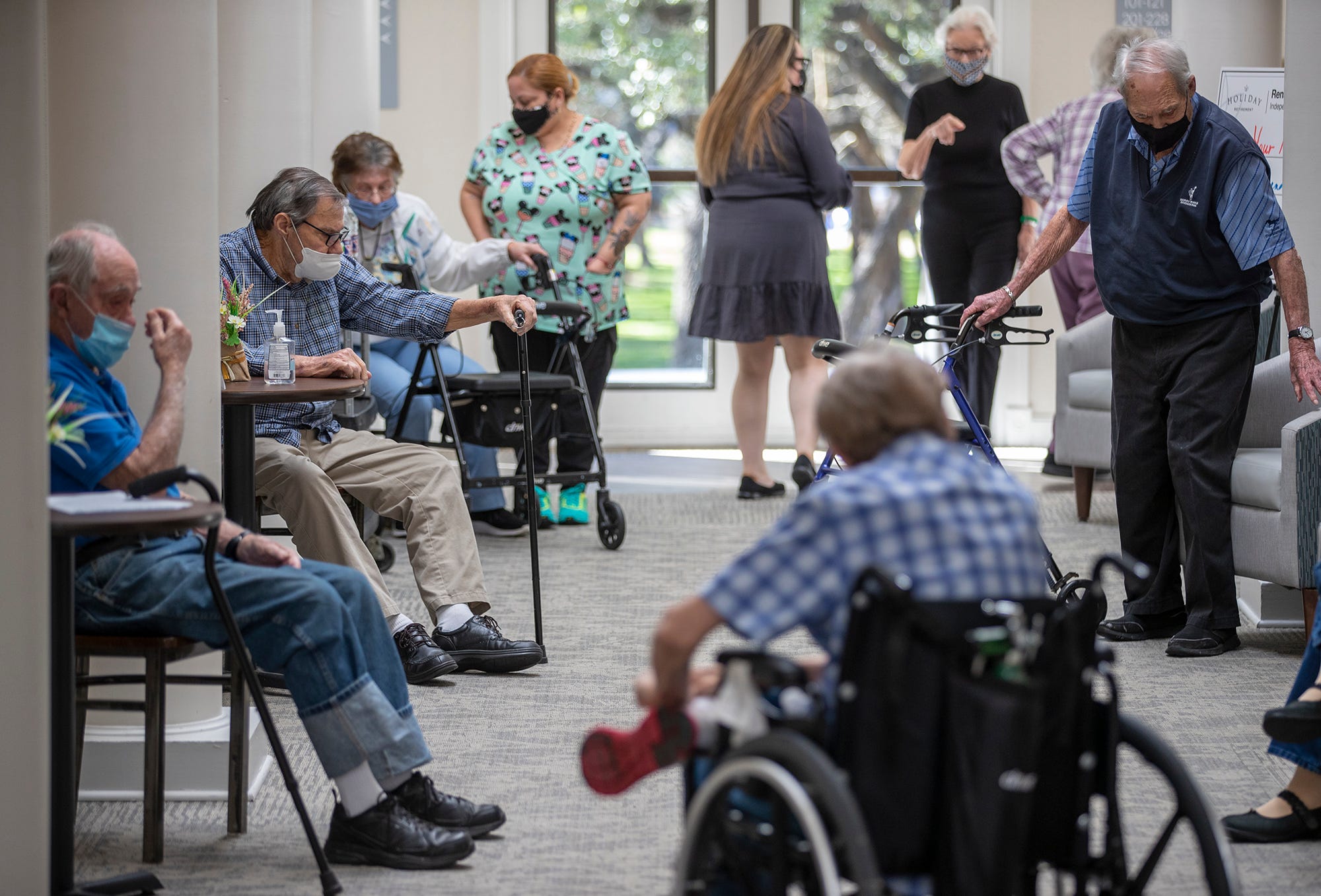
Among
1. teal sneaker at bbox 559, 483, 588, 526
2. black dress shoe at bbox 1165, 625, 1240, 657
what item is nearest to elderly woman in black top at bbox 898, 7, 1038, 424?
teal sneaker at bbox 559, 483, 588, 526

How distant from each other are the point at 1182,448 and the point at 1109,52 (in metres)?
2.22

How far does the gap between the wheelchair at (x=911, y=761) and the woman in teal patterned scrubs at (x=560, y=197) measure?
12.1 feet

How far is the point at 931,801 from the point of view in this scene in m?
1.71

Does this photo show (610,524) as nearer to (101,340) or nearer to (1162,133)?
(1162,133)

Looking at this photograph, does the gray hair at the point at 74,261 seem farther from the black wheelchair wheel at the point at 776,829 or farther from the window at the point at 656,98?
the window at the point at 656,98

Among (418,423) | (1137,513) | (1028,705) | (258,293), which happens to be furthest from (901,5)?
(1028,705)

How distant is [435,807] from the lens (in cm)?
263

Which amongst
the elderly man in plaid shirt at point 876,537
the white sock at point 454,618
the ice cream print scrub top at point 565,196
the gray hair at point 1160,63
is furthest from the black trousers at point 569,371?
the elderly man in plaid shirt at point 876,537

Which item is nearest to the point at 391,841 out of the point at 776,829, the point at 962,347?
the point at 776,829

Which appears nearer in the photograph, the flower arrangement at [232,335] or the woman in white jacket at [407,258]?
the flower arrangement at [232,335]

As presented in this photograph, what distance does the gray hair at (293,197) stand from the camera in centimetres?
361

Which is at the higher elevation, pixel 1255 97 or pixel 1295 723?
pixel 1255 97

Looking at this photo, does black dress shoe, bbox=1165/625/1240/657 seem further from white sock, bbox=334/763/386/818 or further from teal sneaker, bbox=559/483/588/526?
teal sneaker, bbox=559/483/588/526

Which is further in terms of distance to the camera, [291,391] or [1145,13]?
[1145,13]
